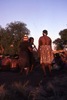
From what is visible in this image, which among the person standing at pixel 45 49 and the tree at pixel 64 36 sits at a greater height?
the tree at pixel 64 36

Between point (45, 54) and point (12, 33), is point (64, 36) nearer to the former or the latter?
point (12, 33)

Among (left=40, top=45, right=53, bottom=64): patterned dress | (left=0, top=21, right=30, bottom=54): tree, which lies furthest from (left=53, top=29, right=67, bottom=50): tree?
(left=40, top=45, right=53, bottom=64): patterned dress

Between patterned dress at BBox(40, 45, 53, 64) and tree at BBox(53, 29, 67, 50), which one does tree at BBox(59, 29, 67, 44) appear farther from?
patterned dress at BBox(40, 45, 53, 64)

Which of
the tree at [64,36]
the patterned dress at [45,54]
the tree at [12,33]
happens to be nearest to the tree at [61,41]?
the tree at [64,36]

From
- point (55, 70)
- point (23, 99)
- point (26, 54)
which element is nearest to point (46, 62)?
point (26, 54)

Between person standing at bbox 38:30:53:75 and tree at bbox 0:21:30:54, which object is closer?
person standing at bbox 38:30:53:75

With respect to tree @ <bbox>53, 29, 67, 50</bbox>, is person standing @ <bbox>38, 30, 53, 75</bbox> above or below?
below

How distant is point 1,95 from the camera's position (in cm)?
802

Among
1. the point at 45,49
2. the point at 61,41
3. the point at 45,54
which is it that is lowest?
the point at 45,54

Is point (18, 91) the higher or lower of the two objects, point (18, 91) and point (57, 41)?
the lower

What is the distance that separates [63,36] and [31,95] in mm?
48276

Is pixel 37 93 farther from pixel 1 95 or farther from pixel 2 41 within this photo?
pixel 2 41

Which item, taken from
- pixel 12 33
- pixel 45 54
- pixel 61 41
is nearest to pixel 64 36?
pixel 61 41

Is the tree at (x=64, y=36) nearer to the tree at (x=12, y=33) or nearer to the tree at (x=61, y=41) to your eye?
the tree at (x=61, y=41)
